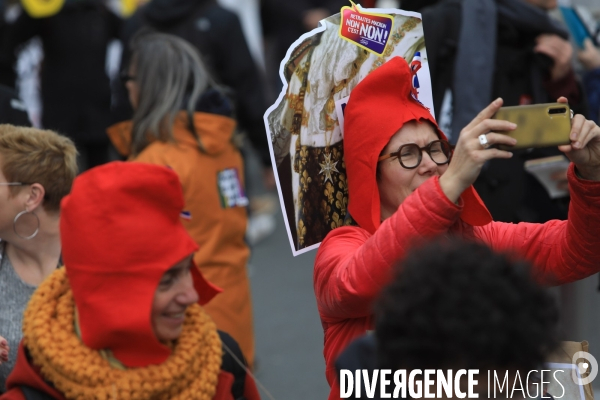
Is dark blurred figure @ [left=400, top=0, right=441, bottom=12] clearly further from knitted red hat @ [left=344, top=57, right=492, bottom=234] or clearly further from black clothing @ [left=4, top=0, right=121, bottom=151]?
black clothing @ [left=4, top=0, right=121, bottom=151]

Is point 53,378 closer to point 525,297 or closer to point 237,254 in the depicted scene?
point 525,297

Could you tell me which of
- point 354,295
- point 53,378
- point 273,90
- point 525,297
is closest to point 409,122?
point 354,295

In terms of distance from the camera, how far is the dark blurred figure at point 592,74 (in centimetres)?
476

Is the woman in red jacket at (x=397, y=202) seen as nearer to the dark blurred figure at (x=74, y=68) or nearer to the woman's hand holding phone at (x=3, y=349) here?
the woman's hand holding phone at (x=3, y=349)

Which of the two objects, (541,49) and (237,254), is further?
(237,254)

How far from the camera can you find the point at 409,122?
2.57m

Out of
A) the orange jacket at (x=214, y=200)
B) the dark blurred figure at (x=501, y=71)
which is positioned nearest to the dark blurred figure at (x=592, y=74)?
the dark blurred figure at (x=501, y=71)

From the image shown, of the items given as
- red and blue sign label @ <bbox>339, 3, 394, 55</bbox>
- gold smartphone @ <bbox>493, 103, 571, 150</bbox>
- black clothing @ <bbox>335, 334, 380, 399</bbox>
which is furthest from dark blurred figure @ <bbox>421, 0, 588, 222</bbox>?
black clothing @ <bbox>335, 334, 380, 399</bbox>

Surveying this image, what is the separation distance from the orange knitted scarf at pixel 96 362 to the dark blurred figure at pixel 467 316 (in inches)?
24.9

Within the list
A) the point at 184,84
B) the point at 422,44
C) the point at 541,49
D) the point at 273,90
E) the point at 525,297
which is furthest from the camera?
the point at 273,90

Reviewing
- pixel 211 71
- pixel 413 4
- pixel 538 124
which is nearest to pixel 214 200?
pixel 211 71

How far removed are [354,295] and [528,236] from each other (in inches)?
26.3

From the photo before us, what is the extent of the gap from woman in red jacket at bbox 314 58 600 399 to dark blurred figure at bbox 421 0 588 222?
156 centimetres

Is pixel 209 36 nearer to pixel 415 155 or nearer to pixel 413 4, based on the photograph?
pixel 413 4
